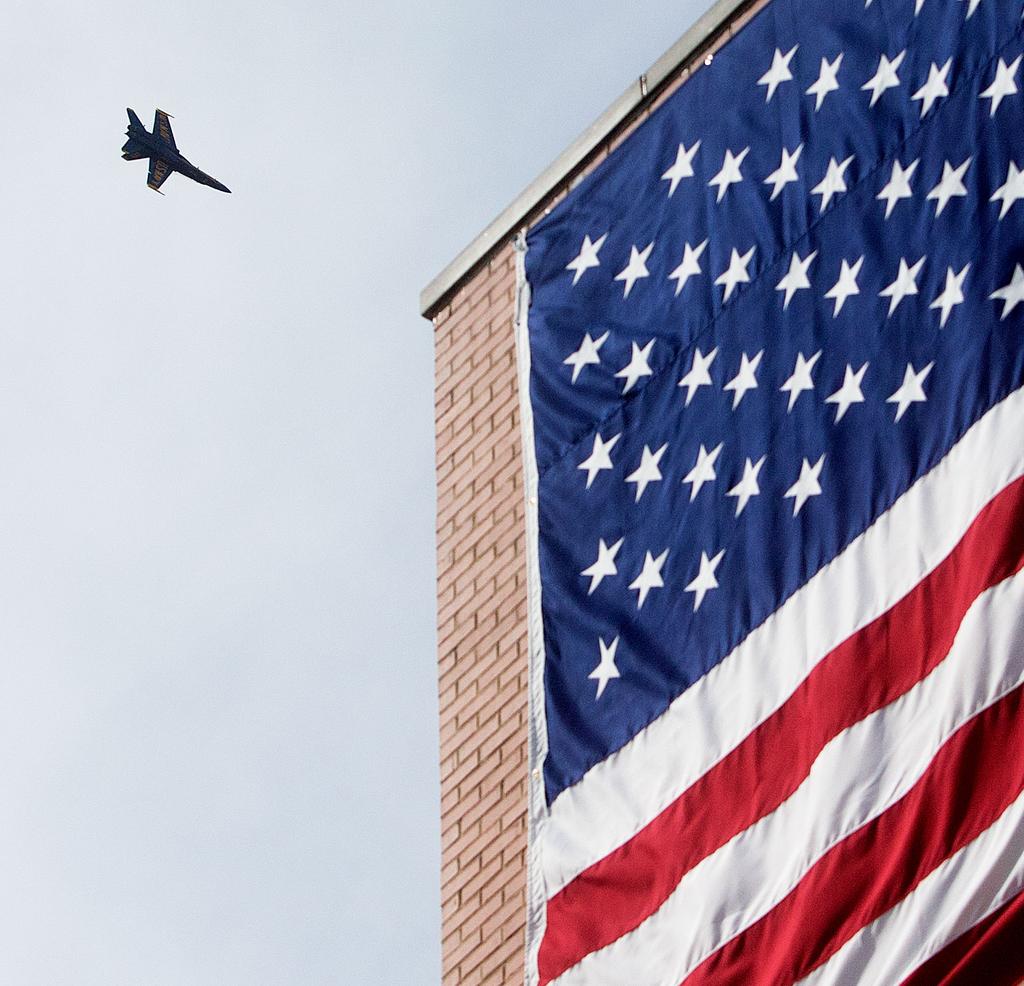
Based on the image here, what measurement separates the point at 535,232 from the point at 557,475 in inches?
59.1

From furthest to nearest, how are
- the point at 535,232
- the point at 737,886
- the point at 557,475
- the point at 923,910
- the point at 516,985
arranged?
the point at 535,232
the point at 557,475
the point at 516,985
the point at 737,886
the point at 923,910

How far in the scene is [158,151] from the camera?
1597 inches

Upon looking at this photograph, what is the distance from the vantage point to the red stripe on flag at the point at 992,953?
591 cm

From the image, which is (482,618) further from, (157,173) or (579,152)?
(157,173)

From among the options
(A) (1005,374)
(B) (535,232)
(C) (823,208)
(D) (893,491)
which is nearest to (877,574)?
(D) (893,491)

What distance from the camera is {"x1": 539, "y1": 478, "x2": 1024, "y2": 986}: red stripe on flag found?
22.2 ft

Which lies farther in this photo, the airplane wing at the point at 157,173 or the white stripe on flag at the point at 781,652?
the airplane wing at the point at 157,173

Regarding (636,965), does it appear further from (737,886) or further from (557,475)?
(557,475)

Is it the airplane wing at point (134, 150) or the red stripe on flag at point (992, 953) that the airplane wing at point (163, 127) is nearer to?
the airplane wing at point (134, 150)

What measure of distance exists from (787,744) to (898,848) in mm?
807

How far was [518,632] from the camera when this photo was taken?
885 cm

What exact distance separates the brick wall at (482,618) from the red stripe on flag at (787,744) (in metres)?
0.64

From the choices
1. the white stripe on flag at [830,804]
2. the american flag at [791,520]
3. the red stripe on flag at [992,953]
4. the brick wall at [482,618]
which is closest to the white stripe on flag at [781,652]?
the american flag at [791,520]

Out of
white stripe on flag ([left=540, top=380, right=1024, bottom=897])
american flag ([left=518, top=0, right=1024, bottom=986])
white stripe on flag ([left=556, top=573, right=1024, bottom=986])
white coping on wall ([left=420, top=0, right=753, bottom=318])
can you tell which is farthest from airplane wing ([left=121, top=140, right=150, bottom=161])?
white stripe on flag ([left=556, top=573, right=1024, bottom=986])
